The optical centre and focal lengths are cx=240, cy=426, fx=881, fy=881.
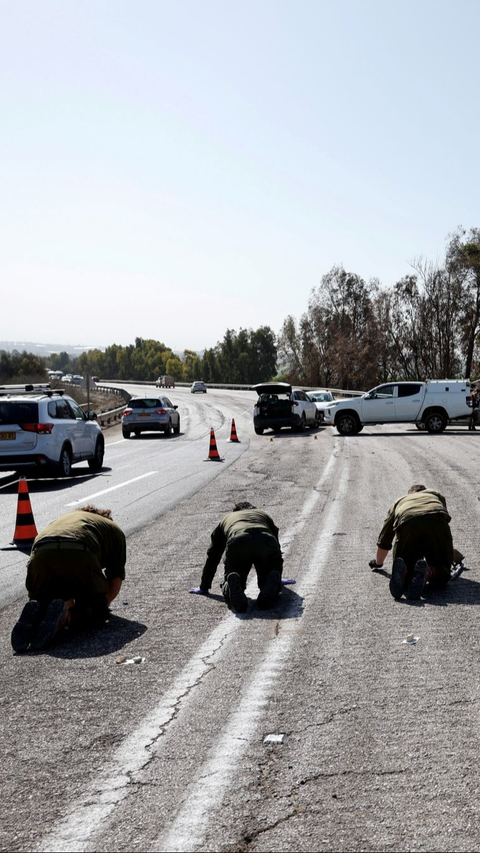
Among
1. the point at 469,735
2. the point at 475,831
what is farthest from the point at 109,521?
the point at 475,831

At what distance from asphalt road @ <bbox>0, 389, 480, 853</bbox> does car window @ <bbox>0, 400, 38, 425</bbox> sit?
28.8ft

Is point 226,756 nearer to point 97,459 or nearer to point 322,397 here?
point 97,459

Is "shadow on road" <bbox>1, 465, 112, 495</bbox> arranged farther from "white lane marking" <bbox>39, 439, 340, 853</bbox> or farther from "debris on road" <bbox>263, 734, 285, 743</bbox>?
"debris on road" <bbox>263, 734, 285, 743</bbox>

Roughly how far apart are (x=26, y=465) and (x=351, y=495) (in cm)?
700

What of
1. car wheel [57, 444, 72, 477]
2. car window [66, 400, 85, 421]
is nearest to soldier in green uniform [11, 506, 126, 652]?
car wheel [57, 444, 72, 477]

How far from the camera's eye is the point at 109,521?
7.45 meters

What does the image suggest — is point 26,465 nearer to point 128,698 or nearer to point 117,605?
point 117,605

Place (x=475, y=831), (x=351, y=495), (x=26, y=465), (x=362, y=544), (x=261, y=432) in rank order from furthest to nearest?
(x=261, y=432), (x=26, y=465), (x=351, y=495), (x=362, y=544), (x=475, y=831)

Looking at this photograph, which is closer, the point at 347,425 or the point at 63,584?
the point at 63,584

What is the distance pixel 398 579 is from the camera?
775 centimetres

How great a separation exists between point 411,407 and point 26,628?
2731cm

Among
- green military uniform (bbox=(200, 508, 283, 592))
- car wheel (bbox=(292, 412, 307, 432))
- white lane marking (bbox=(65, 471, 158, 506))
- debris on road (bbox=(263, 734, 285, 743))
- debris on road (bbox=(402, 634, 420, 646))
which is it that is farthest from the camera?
car wheel (bbox=(292, 412, 307, 432))

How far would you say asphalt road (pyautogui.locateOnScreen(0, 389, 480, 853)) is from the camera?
3.77 metres

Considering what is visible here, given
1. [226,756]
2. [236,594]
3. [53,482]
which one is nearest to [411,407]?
[53,482]
